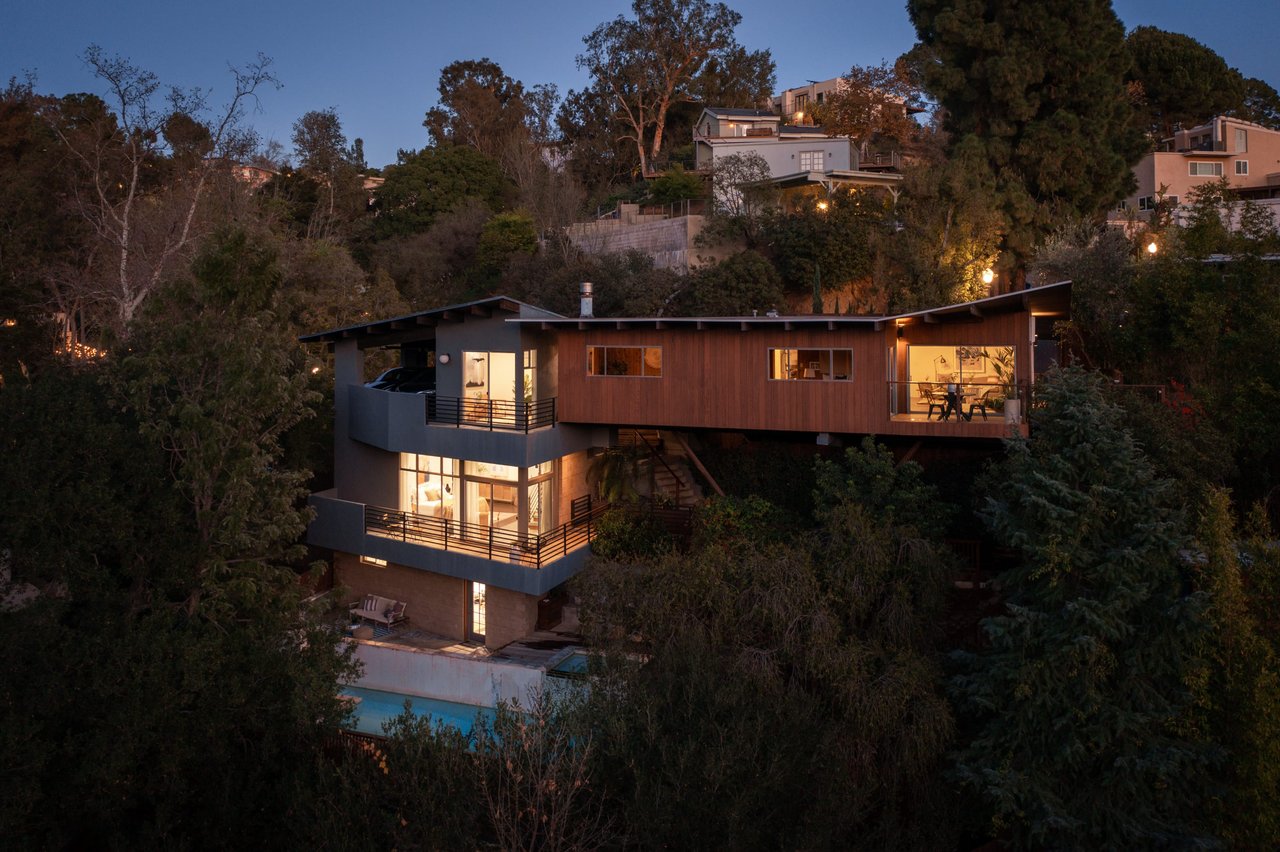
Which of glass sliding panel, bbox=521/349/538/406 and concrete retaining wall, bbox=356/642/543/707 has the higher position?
glass sliding panel, bbox=521/349/538/406

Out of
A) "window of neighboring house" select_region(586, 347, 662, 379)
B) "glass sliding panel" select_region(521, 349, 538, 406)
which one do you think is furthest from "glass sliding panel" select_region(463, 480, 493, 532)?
"window of neighboring house" select_region(586, 347, 662, 379)

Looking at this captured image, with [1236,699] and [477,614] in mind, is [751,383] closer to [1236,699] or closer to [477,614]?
[477,614]

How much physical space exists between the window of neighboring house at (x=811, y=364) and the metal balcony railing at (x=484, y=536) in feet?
20.5

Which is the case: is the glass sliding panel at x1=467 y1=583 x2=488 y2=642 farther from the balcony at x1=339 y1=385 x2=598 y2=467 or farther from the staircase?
the staircase

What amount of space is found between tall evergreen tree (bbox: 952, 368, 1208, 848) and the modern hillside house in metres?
4.51

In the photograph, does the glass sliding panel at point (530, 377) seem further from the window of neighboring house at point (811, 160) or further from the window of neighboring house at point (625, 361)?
the window of neighboring house at point (811, 160)

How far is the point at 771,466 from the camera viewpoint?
22141 mm

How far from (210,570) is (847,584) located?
10.5 meters

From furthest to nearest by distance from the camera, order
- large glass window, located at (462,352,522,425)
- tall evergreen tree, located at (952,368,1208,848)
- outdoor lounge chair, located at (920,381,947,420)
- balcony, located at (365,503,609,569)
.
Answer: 1. large glass window, located at (462,352,522,425)
2. balcony, located at (365,503,609,569)
3. outdoor lounge chair, located at (920,381,947,420)
4. tall evergreen tree, located at (952,368,1208,848)

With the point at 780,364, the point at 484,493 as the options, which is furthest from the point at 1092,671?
the point at 484,493

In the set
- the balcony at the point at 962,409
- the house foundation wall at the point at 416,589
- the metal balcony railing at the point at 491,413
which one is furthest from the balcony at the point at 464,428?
the balcony at the point at 962,409

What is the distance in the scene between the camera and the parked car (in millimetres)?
25234

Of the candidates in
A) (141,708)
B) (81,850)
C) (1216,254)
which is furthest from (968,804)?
(1216,254)

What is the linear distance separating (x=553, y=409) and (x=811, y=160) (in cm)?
2807
